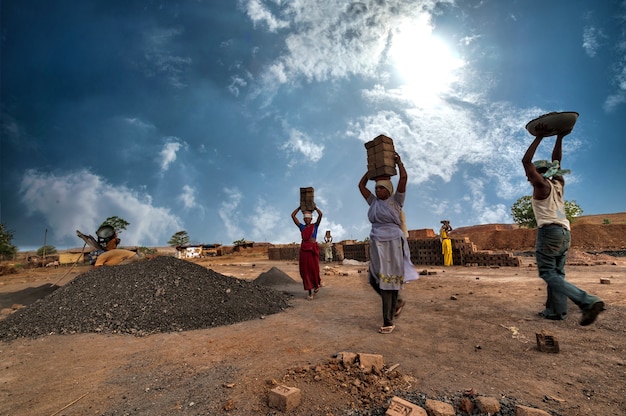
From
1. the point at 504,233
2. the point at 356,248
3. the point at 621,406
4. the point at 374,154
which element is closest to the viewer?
the point at 621,406

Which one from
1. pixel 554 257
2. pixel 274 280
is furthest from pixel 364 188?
pixel 274 280

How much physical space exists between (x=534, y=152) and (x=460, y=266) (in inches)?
472

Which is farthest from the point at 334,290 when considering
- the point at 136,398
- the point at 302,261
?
the point at 136,398

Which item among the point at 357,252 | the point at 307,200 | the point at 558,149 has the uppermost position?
the point at 558,149

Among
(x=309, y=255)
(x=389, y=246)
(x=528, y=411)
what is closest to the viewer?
(x=528, y=411)

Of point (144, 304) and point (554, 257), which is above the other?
point (554, 257)

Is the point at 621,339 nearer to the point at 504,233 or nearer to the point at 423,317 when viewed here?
the point at 423,317

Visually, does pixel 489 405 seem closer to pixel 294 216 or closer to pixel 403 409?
pixel 403 409

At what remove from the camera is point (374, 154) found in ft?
15.3

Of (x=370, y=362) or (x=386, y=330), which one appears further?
(x=386, y=330)

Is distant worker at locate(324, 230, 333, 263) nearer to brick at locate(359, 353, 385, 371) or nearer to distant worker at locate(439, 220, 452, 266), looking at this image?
distant worker at locate(439, 220, 452, 266)

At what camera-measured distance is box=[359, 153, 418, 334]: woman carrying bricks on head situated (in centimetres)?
425

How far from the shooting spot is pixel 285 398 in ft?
7.40

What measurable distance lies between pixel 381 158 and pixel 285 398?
3.24m
